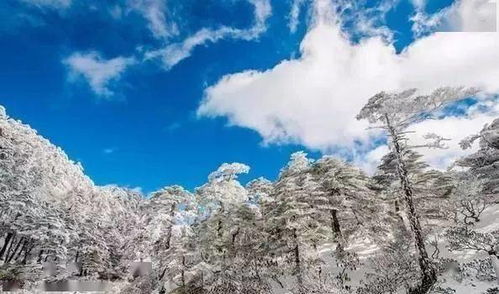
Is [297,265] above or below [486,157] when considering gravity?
below

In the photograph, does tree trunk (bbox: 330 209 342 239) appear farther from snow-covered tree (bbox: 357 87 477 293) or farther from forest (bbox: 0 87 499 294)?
snow-covered tree (bbox: 357 87 477 293)

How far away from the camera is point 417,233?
2314 centimetres

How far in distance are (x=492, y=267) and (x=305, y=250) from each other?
11.0 meters

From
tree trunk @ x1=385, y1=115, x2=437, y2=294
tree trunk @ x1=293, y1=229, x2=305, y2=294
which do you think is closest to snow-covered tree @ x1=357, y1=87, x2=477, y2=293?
tree trunk @ x1=385, y1=115, x2=437, y2=294

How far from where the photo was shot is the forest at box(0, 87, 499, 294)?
2395 cm

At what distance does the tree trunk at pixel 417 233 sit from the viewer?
22.1 meters

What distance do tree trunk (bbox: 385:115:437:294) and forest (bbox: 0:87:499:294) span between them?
6 cm

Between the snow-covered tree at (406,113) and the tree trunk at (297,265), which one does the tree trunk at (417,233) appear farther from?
the tree trunk at (297,265)

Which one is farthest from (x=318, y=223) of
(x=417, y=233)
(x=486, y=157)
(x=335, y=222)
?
(x=486, y=157)

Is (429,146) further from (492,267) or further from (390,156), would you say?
(390,156)

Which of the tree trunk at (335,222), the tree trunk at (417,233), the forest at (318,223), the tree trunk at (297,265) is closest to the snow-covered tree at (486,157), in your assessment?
the forest at (318,223)

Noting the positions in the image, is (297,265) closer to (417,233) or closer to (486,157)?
(417,233)

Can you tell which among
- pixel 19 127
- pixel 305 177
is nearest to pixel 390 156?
pixel 305 177

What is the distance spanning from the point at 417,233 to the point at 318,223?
7.76 meters
